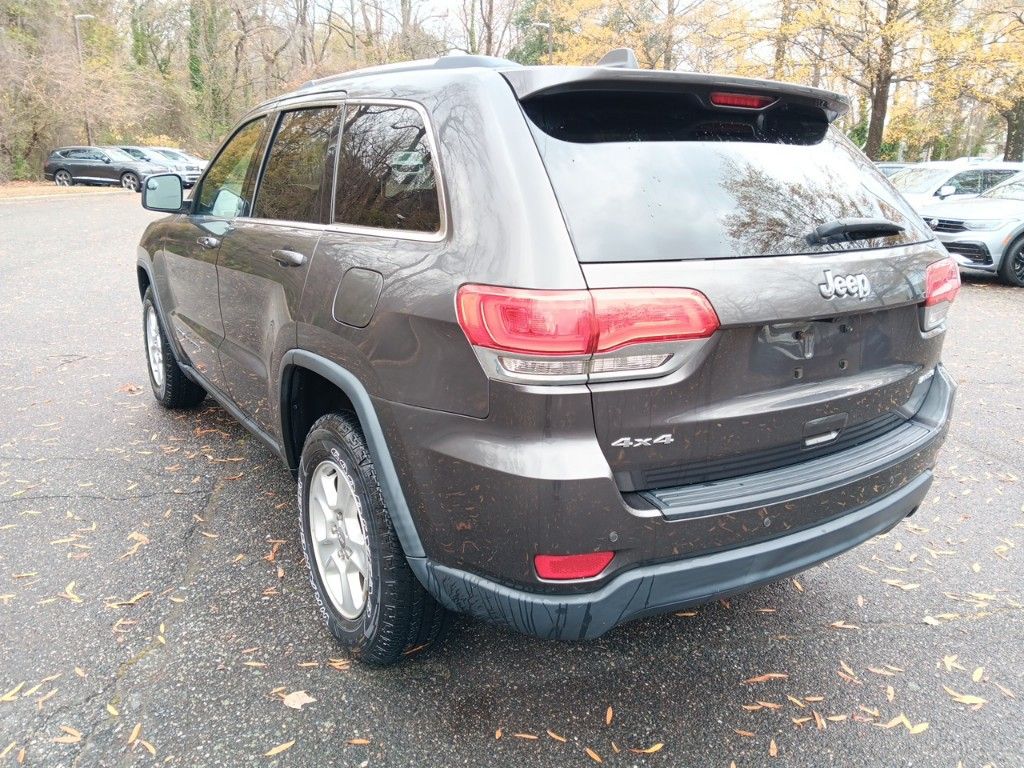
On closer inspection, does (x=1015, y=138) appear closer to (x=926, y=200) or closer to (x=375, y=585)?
(x=926, y=200)

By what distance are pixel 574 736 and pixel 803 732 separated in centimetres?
68

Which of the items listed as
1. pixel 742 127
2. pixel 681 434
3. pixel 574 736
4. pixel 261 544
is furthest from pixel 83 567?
pixel 742 127

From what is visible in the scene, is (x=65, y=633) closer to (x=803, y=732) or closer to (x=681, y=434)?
(x=681, y=434)

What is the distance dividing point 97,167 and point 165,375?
89.5ft

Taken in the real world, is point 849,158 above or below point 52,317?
above

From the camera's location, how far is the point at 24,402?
5.03 metres

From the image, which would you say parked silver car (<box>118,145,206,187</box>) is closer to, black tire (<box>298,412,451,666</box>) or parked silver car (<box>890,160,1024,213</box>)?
parked silver car (<box>890,160,1024,213</box>)

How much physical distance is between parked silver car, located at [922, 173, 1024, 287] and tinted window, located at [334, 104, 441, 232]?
9575mm

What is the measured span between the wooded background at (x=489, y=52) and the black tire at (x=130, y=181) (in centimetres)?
425

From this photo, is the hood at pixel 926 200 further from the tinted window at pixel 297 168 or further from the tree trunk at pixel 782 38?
the tinted window at pixel 297 168

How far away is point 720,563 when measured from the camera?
1.95m

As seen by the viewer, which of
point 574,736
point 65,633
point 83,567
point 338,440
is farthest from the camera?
point 83,567

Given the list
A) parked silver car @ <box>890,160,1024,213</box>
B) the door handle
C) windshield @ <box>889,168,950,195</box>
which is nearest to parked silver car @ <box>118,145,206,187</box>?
windshield @ <box>889,168,950,195</box>

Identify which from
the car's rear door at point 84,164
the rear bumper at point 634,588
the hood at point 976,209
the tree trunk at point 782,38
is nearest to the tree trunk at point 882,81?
the tree trunk at point 782,38
